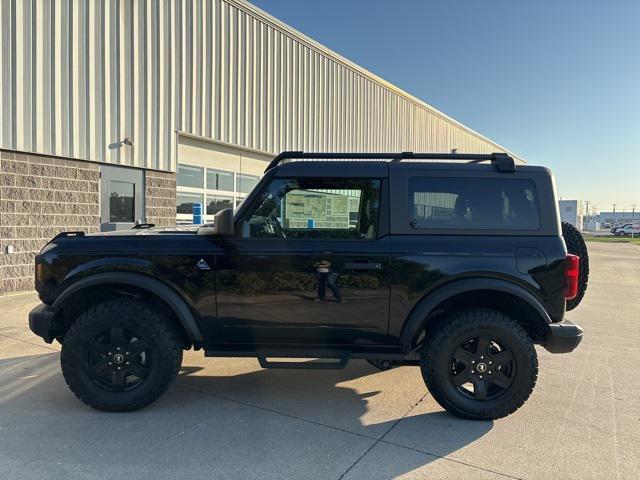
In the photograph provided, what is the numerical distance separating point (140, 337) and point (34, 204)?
5.94 metres

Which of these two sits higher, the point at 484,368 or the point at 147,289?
the point at 147,289

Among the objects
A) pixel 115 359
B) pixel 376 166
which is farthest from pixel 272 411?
pixel 376 166

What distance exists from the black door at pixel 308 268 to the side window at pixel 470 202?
0.36 meters

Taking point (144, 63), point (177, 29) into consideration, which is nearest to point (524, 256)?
point (144, 63)

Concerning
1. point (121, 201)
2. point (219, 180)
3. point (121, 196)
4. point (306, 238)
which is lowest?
point (306, 238)

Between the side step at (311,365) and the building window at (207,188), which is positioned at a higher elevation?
the building window at (207,188)

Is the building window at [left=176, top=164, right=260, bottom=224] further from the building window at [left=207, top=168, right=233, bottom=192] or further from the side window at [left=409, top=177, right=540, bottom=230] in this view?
the side window at [left=409, top=177, right=540, bottom=230]

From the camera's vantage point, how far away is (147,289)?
3.41 metres

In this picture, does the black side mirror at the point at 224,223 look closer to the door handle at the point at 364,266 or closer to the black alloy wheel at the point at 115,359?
the door handle at the point at 364,266

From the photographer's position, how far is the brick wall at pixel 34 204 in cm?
753

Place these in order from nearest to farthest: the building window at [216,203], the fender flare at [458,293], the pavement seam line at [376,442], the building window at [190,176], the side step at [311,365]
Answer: the pavement seam line at [376,442], the fender flare at [458,293], the side step at [311,365], the building window at [190,176], the building window at [216,203]

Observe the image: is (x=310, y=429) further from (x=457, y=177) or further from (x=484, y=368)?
(x=457, y=177)

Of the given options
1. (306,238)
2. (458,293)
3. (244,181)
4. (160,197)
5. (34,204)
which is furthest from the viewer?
(244,181)

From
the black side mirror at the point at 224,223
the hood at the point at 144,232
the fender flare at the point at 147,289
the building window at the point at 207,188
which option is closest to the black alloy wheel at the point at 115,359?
the fender flare at the point at 147,289
